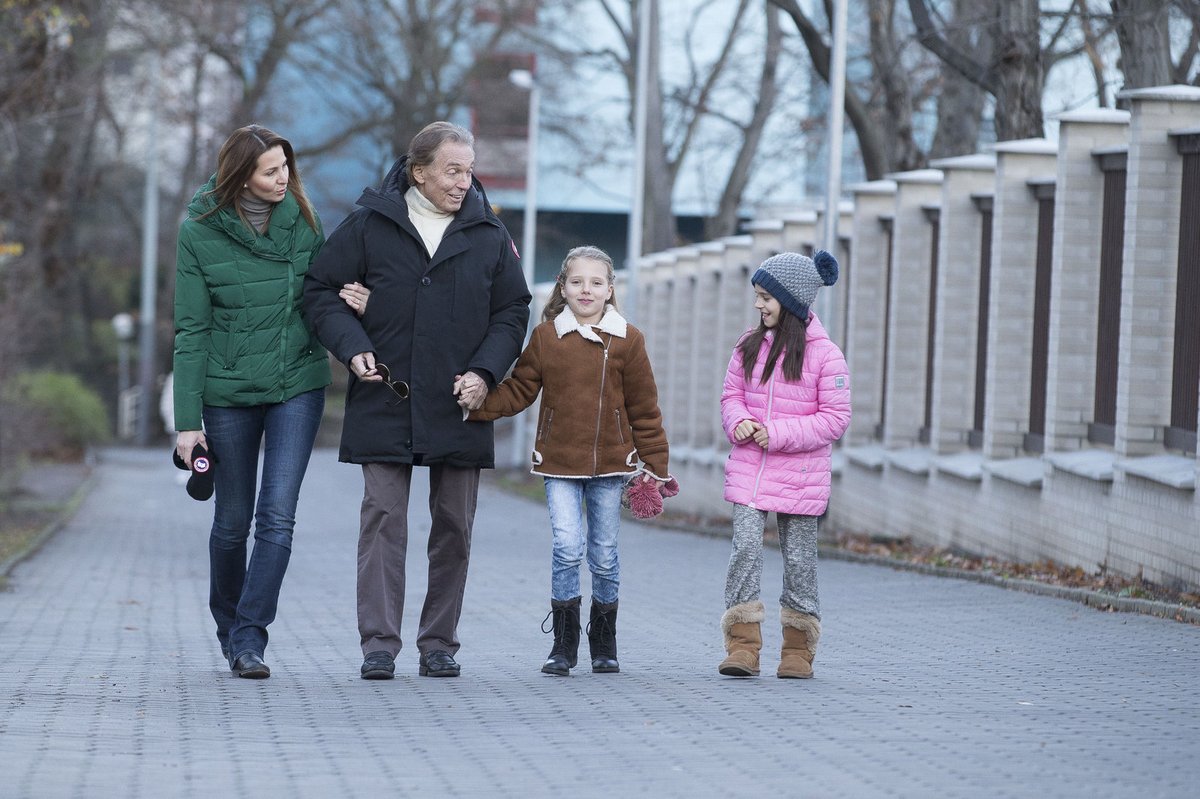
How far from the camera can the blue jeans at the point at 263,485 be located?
7582 millimetres

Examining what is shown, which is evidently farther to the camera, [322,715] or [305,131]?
[305,131]

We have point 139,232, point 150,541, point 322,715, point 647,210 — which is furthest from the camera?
point 139,232

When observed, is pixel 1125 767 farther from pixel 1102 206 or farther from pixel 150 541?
pixel 150 541

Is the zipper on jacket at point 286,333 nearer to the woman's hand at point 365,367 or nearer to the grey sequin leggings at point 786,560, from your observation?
the woman's hand at point 365,367

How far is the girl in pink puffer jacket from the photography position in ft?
25.3

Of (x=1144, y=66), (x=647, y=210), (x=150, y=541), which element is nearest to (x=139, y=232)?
(x=647, y=210)

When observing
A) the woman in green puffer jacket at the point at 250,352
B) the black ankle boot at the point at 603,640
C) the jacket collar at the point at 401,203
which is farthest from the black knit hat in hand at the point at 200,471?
the black ankle boot at the point at 603,640

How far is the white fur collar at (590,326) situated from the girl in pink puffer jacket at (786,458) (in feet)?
1.49

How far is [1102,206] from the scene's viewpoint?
1352cm

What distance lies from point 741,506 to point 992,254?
794cm

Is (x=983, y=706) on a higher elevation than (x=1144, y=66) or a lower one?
lower

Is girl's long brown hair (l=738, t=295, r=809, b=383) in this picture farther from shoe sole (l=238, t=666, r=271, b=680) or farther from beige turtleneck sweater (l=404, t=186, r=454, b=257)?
shoe sole (l=238, t=666, r=271, b=680)

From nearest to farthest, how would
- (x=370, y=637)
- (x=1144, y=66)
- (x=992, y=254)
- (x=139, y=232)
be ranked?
1. (x=370, y=637)
2. (x=992, y=254)
3. (x=1144, y=66)
4. (x=139, y=232)

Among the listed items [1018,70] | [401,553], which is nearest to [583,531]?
[401,553]
